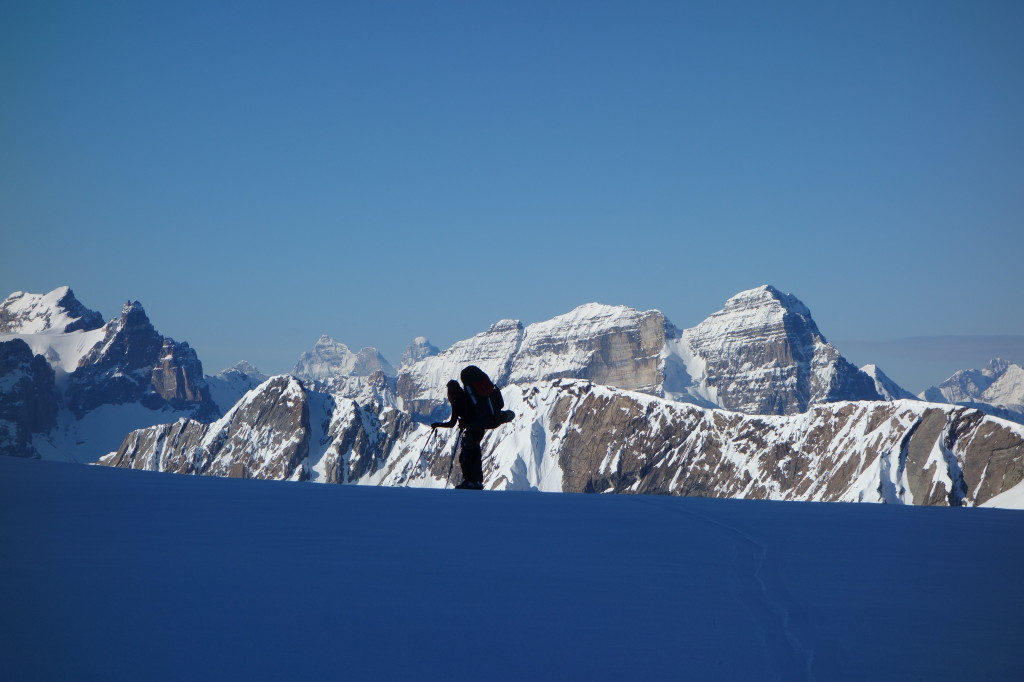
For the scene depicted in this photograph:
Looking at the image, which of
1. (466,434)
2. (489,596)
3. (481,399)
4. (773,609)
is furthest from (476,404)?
(773,609)

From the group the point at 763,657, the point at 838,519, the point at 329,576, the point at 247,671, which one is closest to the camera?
the point at 247,671

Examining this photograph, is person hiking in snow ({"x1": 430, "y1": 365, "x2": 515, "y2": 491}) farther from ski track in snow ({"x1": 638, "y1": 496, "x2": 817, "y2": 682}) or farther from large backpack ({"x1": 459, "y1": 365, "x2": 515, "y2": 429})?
ski track in snow ({"x1": 638, "y1": 496, "x2": 817, "y2": 682})

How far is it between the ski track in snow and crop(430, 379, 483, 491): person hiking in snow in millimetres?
8700

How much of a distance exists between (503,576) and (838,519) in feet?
18.0

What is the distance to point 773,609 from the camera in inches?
241

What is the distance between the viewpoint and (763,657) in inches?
205

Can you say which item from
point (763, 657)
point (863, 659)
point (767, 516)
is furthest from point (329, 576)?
point (767, 516)

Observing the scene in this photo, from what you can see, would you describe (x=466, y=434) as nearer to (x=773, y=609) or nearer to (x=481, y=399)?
(x=481, y=399)

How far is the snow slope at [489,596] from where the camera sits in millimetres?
5062

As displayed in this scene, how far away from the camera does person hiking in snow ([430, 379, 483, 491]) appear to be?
56.0 feet

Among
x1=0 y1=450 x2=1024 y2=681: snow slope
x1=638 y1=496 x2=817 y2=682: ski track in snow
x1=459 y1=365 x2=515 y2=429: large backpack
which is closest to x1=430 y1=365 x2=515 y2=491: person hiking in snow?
x1=459 y1=365 x2=515 y2=429: large backpack

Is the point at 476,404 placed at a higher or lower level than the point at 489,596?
higher

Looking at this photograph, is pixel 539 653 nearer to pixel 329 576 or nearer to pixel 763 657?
pixel 763 657

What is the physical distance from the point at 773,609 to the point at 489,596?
1794mm
